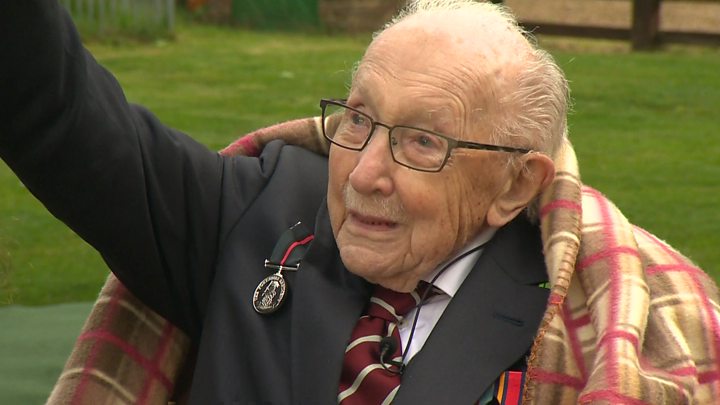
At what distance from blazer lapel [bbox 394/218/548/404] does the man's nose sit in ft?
0.89

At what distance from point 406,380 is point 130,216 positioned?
2.04 feet

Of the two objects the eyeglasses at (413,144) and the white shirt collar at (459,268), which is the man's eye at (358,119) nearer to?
the eyeglasses at (413,144)

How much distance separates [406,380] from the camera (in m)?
2.54

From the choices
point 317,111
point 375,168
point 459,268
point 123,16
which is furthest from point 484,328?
point 123,16

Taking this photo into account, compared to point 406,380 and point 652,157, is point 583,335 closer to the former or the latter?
point 406,380

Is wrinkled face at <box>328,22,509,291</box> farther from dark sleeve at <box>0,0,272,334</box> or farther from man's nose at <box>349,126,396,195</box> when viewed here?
dark sleeve at <box>0,0,272,334</box>

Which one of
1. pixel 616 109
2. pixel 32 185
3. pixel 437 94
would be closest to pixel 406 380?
pixel 437 94

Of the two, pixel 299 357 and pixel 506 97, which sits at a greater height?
pixel 506 97

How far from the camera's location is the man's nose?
259 cm

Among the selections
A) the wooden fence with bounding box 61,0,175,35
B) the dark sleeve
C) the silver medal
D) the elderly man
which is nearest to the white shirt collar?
the elderly man

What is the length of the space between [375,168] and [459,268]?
11.6 inches

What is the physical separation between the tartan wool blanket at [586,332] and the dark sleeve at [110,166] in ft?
0.33

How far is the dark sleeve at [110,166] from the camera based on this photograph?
226 centimetres

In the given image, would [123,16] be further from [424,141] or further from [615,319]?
[615,319]
